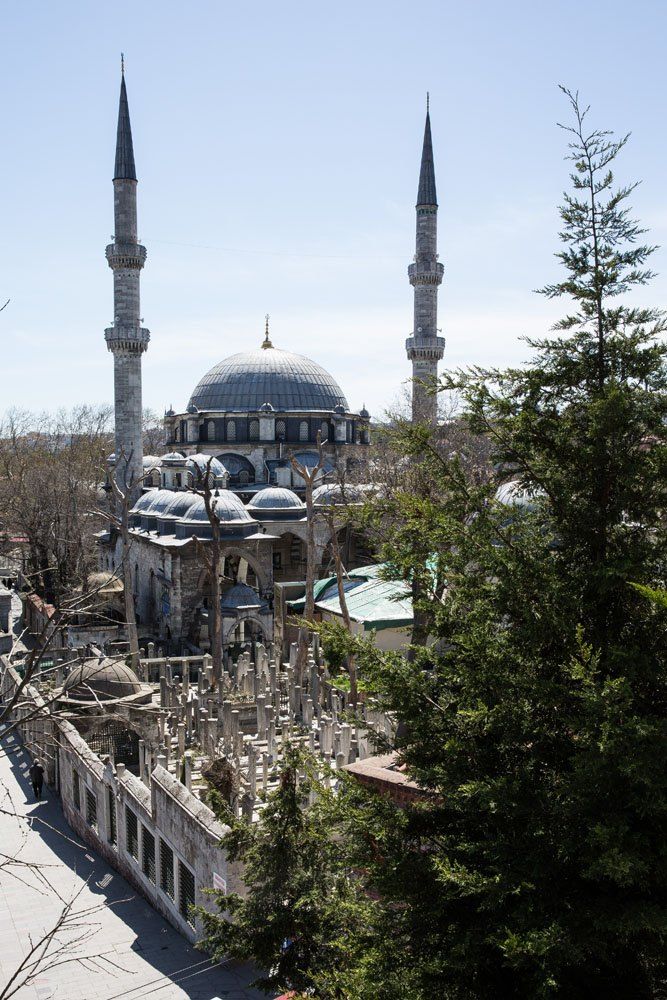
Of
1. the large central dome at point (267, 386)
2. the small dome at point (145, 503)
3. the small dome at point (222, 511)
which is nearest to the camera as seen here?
the small dome at point (222, 511)

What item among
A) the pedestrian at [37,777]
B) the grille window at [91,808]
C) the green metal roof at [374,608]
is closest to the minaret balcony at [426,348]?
the green metal roof at [374,608]

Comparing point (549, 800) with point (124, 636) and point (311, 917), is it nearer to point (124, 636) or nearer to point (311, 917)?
point (311, 917)

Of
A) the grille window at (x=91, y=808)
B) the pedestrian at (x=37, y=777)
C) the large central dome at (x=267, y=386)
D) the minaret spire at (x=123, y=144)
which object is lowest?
the pedestrian at (x=37, y=777)

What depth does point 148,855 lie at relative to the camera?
12773 millimetres

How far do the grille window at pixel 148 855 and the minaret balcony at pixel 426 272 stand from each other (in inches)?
1112

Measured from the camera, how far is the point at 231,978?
10297mm

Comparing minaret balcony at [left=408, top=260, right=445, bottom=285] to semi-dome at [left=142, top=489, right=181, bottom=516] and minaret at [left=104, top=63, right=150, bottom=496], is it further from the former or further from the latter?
semi-dome at [left=142, top=489, right=181, bottom=516]

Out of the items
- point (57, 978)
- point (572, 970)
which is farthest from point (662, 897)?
point (57, 978)

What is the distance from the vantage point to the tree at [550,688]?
4664mm

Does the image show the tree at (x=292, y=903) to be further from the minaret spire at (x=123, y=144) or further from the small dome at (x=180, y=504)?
the minaret spire at (x=123, y=144)

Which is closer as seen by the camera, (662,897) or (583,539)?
(662,897)

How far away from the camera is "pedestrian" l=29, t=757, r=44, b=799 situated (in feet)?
57.3

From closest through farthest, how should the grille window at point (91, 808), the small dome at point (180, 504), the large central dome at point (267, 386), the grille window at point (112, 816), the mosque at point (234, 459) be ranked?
the grille window at point (112, 816) < the grille window at point (91, 808) < the mosque at point (234, 459) < the small dome at point (180, 504) < the large central dome at point (267, 386)

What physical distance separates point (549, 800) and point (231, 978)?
22.9 ft
